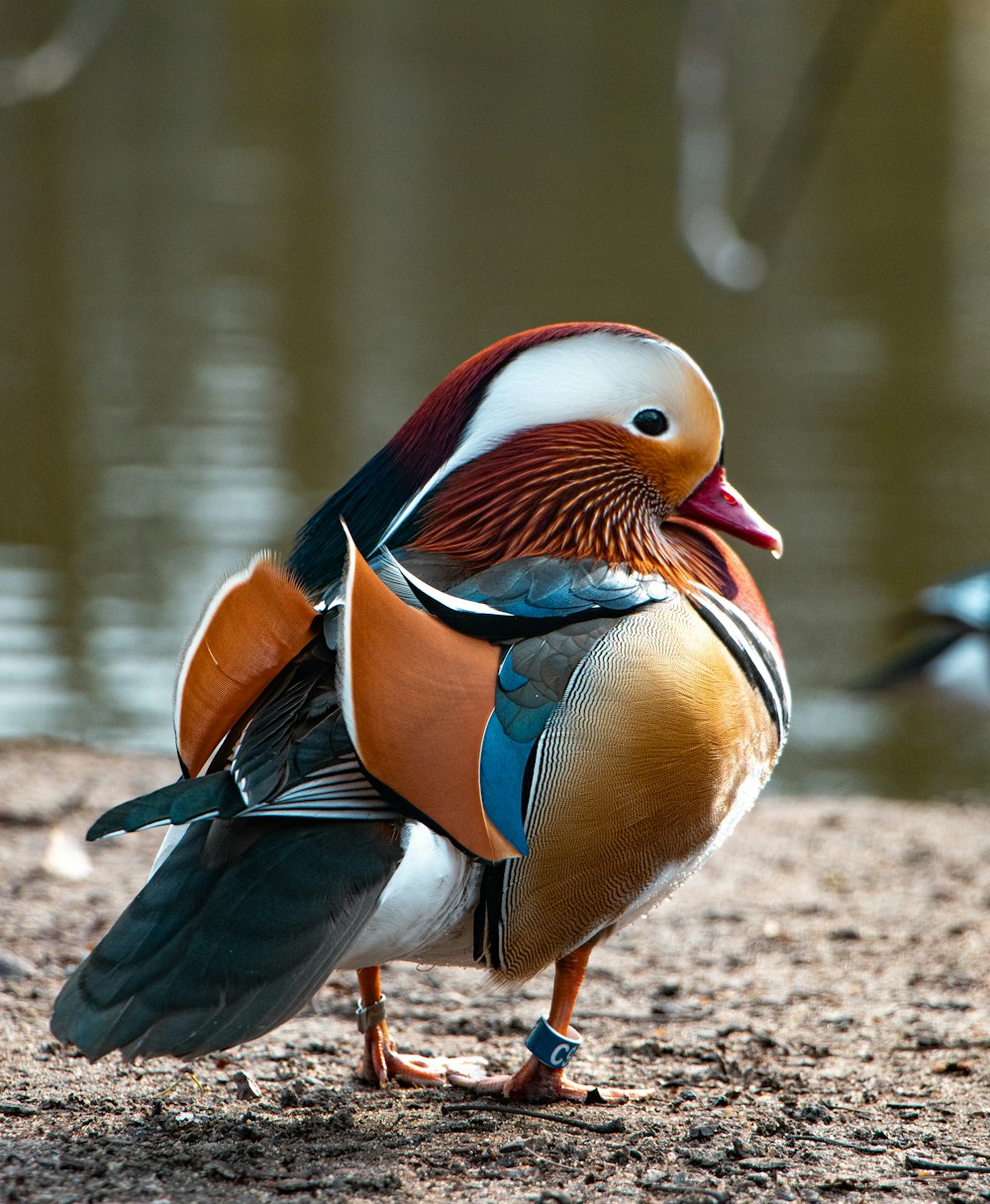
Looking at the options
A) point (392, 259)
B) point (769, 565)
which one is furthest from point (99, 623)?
point (392, 259)

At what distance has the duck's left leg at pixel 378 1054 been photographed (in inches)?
110

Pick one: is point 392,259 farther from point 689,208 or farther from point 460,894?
point 460,894

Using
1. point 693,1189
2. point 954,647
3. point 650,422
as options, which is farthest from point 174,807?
point 954,647

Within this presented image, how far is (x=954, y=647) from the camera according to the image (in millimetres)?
5973

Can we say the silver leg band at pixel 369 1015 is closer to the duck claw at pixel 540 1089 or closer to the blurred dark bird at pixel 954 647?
the duck claw at pixel 540 1089

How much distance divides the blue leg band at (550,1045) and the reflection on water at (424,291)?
64.8 inches

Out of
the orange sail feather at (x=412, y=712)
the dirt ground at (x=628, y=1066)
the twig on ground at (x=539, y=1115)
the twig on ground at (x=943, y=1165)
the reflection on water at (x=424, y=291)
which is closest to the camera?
the orange sail feather at (x=412, y=712)

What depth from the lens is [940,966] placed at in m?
3.78

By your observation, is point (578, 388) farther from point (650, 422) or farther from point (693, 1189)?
point (693, 1189)

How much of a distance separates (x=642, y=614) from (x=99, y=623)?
16.4 ft

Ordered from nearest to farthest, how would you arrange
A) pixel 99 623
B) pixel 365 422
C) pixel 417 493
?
pixel 417 493, pixel 99 623, pixel 365 422

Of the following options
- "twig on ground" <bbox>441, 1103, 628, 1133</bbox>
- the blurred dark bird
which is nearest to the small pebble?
"twig on ground" <bbox>441, 1103, 628, 1133</bbox>

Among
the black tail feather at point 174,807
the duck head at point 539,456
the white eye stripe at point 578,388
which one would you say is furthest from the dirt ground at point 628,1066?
the white eye stripe at point 578,388

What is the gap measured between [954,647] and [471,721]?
409 centimetres
